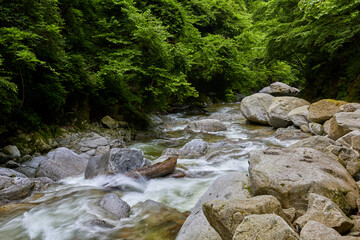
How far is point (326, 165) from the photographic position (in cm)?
359

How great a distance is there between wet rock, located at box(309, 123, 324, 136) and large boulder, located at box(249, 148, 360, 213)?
5011mm

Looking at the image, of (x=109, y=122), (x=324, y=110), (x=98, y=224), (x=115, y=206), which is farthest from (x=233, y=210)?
(x=109, y=122)

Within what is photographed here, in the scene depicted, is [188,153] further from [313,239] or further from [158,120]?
[158,120]

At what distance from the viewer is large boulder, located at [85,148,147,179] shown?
561 cm

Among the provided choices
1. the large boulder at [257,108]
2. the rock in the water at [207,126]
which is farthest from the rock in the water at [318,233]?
the large boulder at [257,108]

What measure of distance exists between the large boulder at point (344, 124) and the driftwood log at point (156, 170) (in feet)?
15.6

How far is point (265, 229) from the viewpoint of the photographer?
183cm

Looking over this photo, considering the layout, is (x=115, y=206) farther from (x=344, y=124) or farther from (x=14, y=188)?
(x=344, y=124)

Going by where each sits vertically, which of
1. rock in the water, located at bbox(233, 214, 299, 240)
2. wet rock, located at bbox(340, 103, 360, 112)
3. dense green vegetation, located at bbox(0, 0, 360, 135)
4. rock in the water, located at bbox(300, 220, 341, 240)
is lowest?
rock in the water, located at bbox(300, 220, 341, 240)

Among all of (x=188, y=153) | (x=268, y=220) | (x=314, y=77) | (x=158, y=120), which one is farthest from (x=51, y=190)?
(x=314, y=77)

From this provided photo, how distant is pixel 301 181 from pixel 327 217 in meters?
0.72

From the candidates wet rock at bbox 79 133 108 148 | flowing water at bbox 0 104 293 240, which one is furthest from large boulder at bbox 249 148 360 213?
wet rock at bbox 79 133 108 148

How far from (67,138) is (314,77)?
14.1 meters

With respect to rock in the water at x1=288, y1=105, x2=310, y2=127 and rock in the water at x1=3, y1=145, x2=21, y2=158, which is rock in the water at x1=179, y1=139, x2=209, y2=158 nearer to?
rock in the water at x1=288, y1=105, x2=310, y2=127
